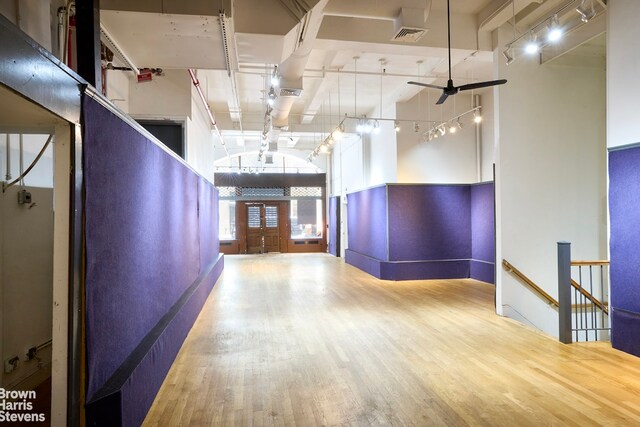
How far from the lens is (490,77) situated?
336 inches

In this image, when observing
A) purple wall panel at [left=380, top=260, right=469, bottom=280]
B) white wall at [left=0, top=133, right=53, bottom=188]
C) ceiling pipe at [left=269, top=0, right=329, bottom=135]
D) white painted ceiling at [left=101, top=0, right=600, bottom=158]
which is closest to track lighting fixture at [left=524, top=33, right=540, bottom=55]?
white painted ceiling at [left=101, top=0, right=600, bottom=158]

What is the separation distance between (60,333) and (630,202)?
5175 mm

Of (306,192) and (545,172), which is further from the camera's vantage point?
(306,192)

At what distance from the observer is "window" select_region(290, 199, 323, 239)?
53.2 ft

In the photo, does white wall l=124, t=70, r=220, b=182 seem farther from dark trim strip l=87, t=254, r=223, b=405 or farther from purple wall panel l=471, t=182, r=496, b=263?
purple wall panel l=471, t=182, r=496, b=263

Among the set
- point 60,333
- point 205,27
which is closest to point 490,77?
point 205,27

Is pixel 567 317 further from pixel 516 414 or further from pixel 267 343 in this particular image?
pixel 267 343

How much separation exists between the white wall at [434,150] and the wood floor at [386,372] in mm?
4183

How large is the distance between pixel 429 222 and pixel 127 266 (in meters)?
7.81

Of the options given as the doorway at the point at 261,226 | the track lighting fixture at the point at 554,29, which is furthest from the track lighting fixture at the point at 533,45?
the doorway at the point at 261,226

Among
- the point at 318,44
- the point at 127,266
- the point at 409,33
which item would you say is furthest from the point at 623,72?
the point at 127,266

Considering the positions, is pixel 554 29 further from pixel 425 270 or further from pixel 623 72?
pixel 425 270

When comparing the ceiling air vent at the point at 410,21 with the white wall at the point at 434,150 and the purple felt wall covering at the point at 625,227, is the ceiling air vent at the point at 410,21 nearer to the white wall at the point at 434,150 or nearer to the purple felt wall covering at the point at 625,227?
the purple felt wall covering at the point at 625,227

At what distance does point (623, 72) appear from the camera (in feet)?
13.8
